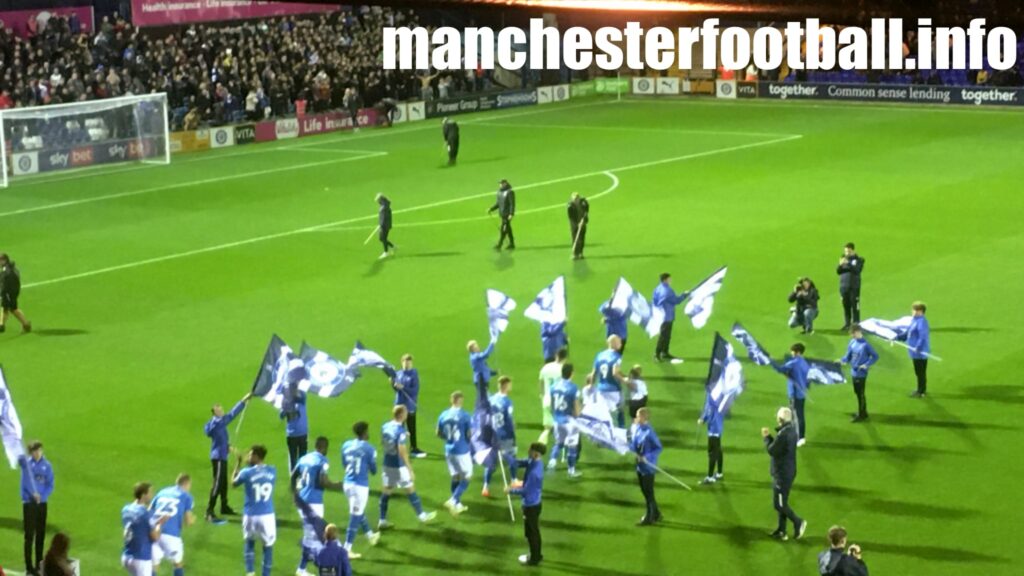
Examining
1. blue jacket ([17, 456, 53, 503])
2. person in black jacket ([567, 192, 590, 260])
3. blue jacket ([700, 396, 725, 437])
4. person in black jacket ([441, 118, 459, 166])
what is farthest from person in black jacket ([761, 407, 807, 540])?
person in black jacket ([441, 118, 459, 166])

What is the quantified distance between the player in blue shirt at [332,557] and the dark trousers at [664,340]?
37.1 feet

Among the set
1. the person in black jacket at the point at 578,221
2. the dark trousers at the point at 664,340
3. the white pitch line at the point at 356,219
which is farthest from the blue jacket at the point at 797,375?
the white pitch line at the point at 356,219

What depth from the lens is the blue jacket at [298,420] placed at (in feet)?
63.4

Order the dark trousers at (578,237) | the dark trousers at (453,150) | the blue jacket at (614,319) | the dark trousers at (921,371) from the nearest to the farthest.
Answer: the dark trousers at (921,371)
the blue jacket at (614,319)
the dark trousers at (578,237)
the dark trousers at (453,150)

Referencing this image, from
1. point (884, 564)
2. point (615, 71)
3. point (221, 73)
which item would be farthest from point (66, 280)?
point (615, 71)

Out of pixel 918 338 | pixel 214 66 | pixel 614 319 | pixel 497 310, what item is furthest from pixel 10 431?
pixel 214 66

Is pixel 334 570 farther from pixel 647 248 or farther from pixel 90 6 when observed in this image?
pixel 90 6

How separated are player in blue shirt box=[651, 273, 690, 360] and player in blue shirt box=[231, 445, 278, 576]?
401 inches

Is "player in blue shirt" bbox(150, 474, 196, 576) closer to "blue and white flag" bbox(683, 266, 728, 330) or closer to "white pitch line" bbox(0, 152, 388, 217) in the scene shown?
"blue and white flag" bbox(683, 266, 728, 330)

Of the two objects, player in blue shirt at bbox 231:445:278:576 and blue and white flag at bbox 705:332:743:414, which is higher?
blue and white flag at bbox 705:332:743:414

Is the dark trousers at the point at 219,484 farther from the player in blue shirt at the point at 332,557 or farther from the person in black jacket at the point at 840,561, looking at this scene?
the person in black jacket at the point at 840,561

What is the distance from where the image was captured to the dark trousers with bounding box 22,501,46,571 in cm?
1683

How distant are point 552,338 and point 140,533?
957 cm

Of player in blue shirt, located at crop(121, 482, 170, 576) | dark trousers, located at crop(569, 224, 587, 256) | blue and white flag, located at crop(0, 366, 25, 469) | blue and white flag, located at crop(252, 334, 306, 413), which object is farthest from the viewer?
dark trousers, located at crop(569, 224, 587, 256)
